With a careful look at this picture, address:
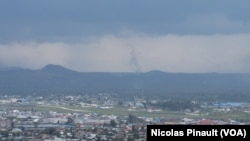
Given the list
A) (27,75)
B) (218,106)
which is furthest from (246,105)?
(27,75)

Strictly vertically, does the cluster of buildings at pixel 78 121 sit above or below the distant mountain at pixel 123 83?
below

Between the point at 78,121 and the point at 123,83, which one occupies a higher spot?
the point at 123,83

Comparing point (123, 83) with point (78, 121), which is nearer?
point (78, 121)

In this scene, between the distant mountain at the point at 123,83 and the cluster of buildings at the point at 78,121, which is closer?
the cluster of buildings at the point at 78,121

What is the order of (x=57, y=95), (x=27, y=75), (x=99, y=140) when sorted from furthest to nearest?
(x=27, y=75), (x=57, y=95), (x=99, y=140)

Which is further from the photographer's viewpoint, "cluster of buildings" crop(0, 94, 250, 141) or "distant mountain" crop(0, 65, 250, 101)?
"distant mountain" crop(0, 65, 250, 101)

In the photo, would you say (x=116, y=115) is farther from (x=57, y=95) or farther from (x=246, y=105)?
(x=57, y=95)

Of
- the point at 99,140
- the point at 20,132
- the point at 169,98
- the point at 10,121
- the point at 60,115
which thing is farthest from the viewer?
the point at 169,98

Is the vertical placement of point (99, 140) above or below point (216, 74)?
below
